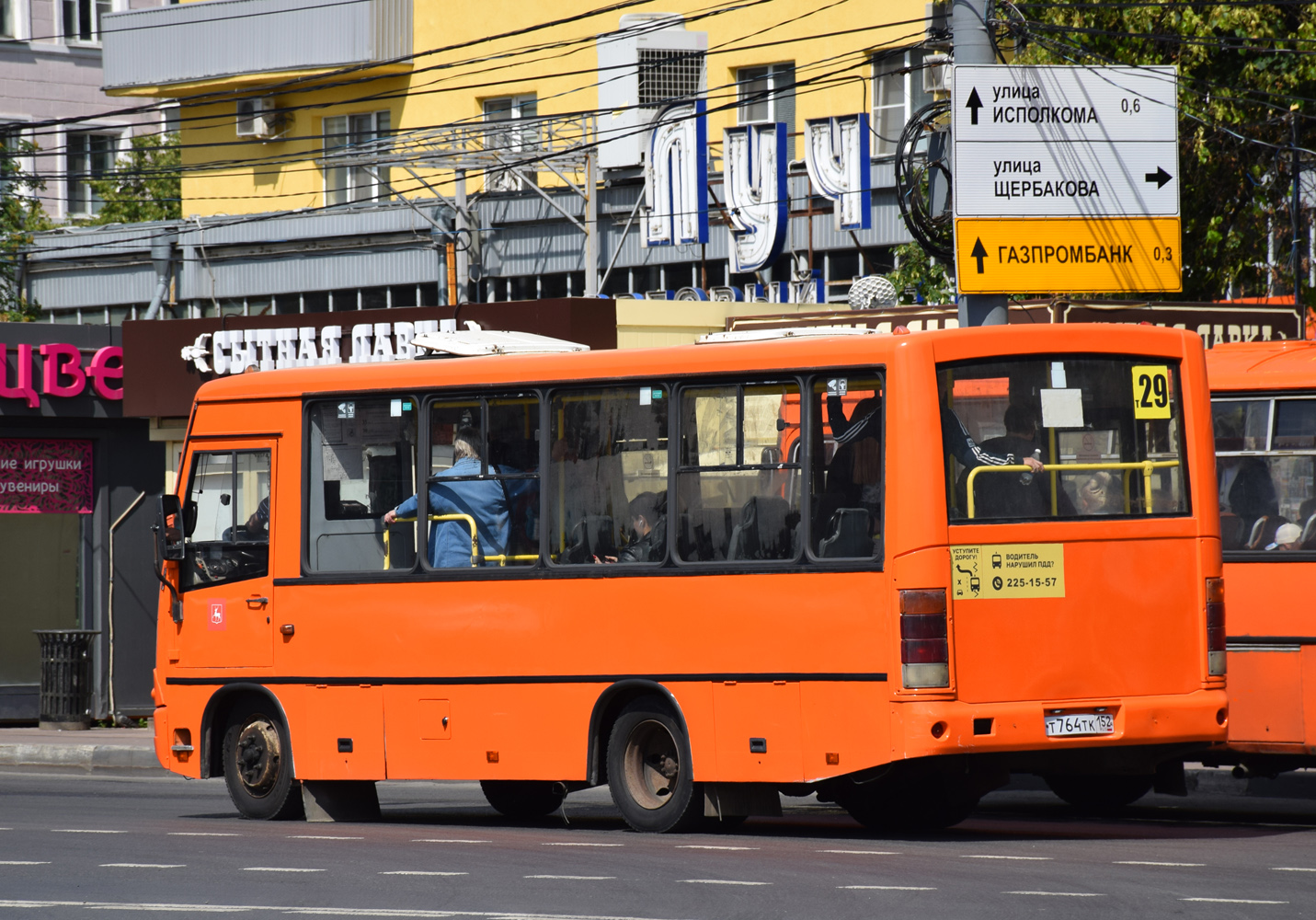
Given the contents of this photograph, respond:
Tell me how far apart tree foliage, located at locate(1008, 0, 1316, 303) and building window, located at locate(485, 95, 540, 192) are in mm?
10488

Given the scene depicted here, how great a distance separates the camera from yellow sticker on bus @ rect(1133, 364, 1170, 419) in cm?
1134

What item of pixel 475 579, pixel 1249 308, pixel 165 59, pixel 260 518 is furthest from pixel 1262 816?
pixel 165 59

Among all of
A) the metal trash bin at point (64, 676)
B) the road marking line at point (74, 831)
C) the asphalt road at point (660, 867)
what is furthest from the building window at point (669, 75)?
the road marking line at point (74, 831)

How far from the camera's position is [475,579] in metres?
12.4

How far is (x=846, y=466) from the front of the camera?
11.1 metres

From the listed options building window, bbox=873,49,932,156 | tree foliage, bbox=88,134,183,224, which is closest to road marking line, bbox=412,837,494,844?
building window, bbox=873,49,932,156

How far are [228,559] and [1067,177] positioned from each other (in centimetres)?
705

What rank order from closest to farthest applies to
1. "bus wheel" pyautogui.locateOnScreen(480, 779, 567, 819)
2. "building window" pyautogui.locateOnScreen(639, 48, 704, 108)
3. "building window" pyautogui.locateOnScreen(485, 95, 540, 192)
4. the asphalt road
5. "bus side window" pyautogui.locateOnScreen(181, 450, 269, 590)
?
1. the asphalt road
2. "bus side window" pyautogui.locateOnScreen(181, 450, 269, 590)
3. "bus wheel" pyautogui.locateOnScreen(480, 779, 567, 819)
4. "building window" pyautogui.locateOnScreen(639, 48, 704, 108)
5. "building window" pyautogui.locateOnScreen(485, 95, 540, 192)

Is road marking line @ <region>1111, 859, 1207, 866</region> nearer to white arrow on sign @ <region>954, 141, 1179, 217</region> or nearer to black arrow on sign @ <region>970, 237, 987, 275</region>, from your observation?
black arrow on sign @ <region>970, 237, 987, 275</region>

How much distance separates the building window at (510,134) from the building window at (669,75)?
1797 mm

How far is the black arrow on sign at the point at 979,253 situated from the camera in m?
15.4

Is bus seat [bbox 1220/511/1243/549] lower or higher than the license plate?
higher

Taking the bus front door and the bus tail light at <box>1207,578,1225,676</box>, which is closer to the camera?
the bus tail light at <box>1207,578,1225,676</box>

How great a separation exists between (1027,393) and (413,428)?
3.96 meters
